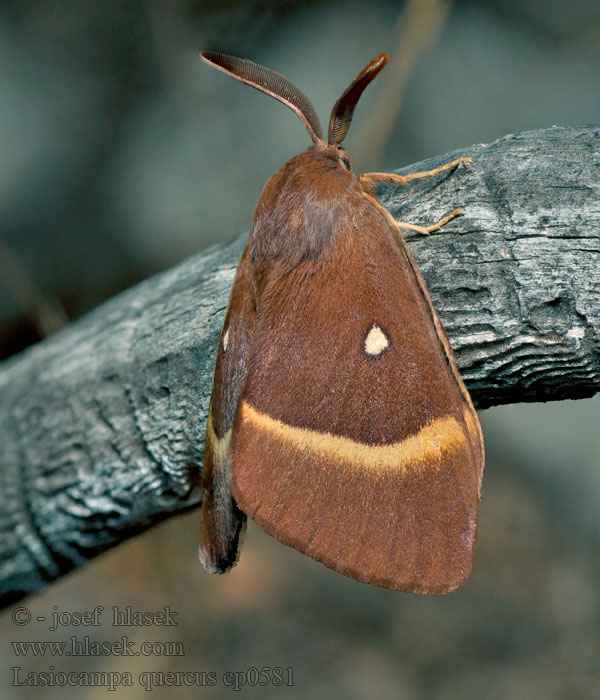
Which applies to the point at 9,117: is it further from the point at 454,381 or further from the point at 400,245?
the point at 454,381

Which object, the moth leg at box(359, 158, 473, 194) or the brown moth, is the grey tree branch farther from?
the brown moth

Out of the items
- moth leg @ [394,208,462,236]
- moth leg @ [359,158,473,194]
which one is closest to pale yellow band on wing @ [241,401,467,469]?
moth leg @ [394,208,462,236]

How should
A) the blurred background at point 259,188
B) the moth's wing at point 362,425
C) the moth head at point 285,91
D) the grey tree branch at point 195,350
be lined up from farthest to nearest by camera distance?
the blurred background at point 259,188 → the moth head at point 285,91 → the grey tree branch at point 195,350 → the moth's wing at point 362,425

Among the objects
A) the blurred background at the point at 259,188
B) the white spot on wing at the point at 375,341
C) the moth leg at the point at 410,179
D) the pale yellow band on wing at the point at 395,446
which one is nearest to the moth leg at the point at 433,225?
the moth leg at the point at 410,179

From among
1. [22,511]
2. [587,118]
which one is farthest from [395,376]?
[587,118]

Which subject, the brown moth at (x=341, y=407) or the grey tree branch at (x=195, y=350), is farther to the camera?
the grey tree branch at (x=195, y=350)

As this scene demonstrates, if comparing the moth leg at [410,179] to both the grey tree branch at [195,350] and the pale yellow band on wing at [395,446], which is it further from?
the pale yellow band on wing at [395,446]

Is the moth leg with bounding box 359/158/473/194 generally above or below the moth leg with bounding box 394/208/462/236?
above

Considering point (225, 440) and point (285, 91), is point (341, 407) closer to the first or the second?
point (225, 440)

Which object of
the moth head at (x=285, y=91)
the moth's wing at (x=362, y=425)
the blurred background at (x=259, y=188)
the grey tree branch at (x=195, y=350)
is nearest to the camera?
Answer: the moth's wing at (x=362, y=425)
